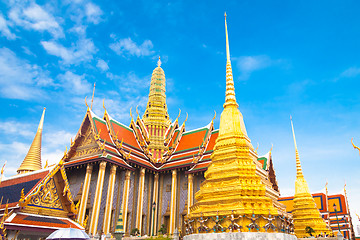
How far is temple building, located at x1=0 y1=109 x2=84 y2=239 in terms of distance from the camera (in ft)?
27.9

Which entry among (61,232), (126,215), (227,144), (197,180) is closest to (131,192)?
(126,215)

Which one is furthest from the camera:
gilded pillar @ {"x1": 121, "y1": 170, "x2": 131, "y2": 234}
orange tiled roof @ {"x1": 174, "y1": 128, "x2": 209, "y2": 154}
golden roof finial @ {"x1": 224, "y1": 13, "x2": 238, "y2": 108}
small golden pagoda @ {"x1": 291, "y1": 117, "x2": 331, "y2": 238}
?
Result: orange tiled roof @ {"x1": 174, "y1": 128, "x2": 209, "y2": 154}

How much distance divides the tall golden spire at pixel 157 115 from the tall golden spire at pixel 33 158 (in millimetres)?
12592

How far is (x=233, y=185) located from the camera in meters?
11.5

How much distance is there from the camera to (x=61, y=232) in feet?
23.3

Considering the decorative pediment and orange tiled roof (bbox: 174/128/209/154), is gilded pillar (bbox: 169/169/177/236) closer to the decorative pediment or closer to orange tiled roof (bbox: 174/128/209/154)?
orange tiled roof (bbox: 174/128/209/154)

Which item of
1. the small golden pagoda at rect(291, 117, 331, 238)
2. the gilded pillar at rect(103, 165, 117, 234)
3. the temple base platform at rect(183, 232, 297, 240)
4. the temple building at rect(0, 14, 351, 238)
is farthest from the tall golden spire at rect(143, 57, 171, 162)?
the temple base platform at rect(183, 232, 297, 240)

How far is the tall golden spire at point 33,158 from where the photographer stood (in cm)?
3080

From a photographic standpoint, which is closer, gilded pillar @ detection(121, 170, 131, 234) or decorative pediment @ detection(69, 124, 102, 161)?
gilded pillar @ detection(121, 170, 131, 234)

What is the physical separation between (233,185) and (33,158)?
87.2ft

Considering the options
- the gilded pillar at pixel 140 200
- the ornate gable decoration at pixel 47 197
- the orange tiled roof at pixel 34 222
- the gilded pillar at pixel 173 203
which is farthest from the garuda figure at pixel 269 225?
the gilded pillar at pixel 140 200

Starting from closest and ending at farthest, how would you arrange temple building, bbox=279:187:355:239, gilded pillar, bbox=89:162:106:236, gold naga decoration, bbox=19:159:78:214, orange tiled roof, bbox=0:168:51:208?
1. gold naga decoration, bbox=19:159:78:214
2. orange tiled roof, bbox=0:168:51:208
3. gilded pillar, bbox=89:162:106:236
4. temple building, bbox=279:187:355:239

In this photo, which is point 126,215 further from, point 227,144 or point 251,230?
point 251,230

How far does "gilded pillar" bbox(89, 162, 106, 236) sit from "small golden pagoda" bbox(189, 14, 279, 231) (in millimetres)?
8216
